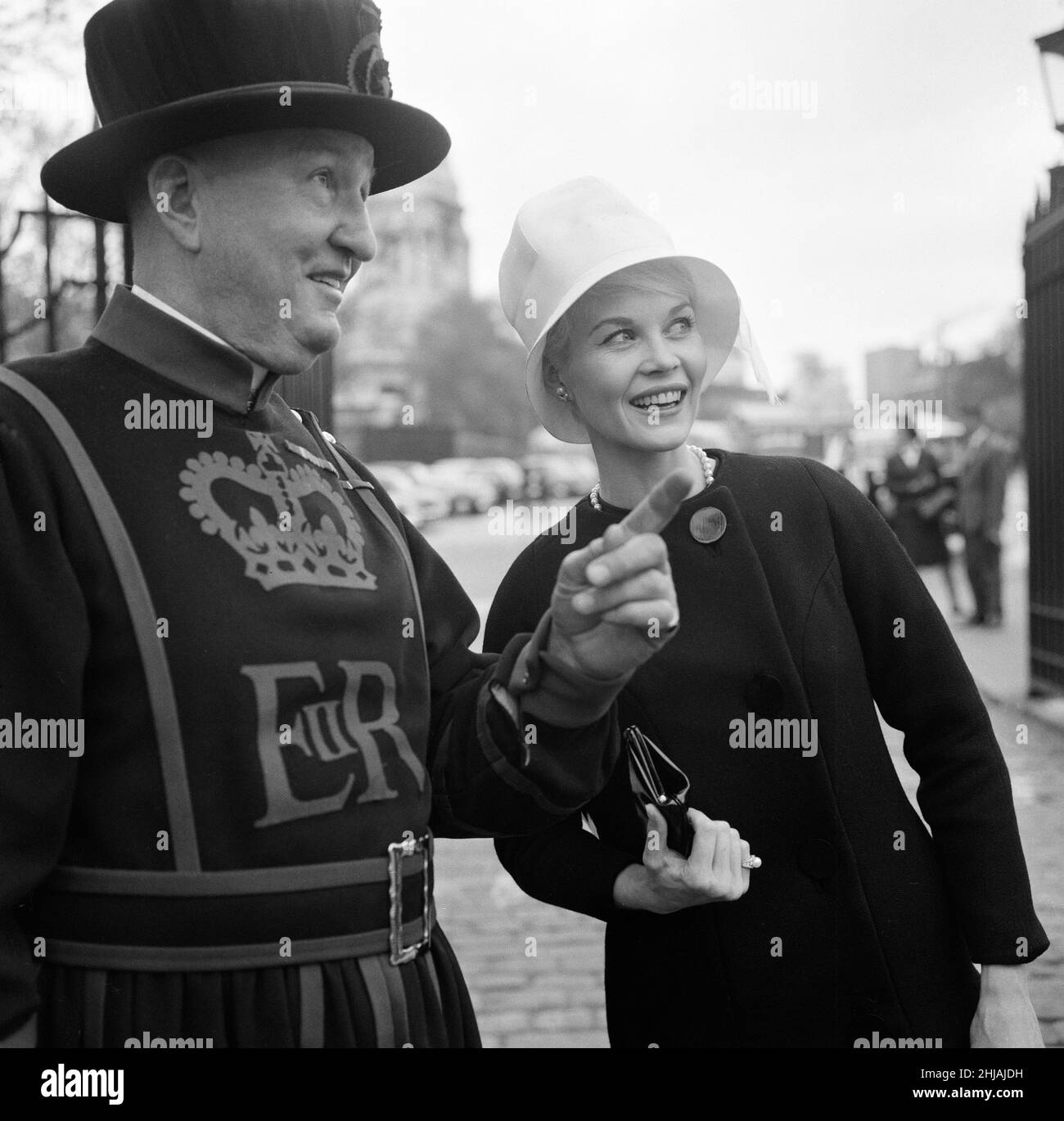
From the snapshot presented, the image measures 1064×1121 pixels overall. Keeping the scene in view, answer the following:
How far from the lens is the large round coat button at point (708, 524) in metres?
2.37

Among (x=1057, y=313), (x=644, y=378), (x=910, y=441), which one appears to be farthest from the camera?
(x=910, y=441)

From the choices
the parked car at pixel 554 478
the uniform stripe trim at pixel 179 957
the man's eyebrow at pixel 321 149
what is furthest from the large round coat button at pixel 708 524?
the parked car at pixel 554 478

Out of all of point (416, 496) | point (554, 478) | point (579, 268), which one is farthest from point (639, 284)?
point (554, 478)

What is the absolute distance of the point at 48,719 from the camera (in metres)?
1.74

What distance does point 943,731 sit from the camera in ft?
7.57

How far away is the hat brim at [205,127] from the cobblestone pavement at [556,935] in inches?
66.8

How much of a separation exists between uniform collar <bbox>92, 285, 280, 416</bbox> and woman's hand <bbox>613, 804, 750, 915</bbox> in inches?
33.5

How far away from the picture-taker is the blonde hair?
2.36 meters

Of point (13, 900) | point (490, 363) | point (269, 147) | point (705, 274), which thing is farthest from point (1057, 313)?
point (490, 363)

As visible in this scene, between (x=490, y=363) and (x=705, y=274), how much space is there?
200 ft

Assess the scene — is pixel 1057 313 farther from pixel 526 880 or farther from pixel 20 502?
pixel 20 502

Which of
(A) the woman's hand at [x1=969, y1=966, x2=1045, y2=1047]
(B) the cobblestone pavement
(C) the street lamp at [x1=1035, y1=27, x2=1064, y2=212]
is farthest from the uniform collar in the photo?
(C) the street lamp at [x1=1035, y1=27, x2=1064, y2=212]

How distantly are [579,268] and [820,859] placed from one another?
1.00 metres

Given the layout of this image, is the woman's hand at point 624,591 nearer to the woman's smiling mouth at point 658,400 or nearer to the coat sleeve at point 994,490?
the woman's smiling mouth at point 658,400
